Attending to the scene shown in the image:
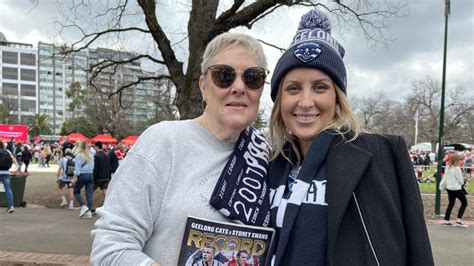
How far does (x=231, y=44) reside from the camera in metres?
1.87

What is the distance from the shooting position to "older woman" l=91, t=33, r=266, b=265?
1.51 metres

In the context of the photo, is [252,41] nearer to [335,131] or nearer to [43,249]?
[335,131]

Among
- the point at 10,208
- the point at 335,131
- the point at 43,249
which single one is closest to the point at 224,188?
the point at 335,131

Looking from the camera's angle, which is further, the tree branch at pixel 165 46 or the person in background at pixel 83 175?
the person in background at pixel 83 175

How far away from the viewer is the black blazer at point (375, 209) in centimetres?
152

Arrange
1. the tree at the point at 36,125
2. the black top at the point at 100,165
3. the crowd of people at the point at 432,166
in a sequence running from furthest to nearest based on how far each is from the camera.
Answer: the tree at the point at 36,125
the crowd of people at the point at 432,166
the black top at the point at 100,165

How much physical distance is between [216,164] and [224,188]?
136 millimetres

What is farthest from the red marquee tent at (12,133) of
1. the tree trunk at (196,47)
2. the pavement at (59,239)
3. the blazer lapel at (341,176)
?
the blazer lapel at (341,176)

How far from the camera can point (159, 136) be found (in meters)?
1.73

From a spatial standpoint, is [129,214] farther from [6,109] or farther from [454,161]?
[6,109]

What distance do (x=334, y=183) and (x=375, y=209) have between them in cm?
19

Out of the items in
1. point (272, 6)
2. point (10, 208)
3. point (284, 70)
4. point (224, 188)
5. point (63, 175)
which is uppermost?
point (272, 6)

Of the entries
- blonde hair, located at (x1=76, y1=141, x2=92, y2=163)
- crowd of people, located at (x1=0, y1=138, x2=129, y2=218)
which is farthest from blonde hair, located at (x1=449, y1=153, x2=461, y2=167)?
blonde hair, located at (x1=76, y1=141, x2=92, y2=163)

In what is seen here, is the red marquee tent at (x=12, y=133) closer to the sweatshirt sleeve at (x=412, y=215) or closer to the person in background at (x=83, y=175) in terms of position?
the person in background at (x=83, y=175)
